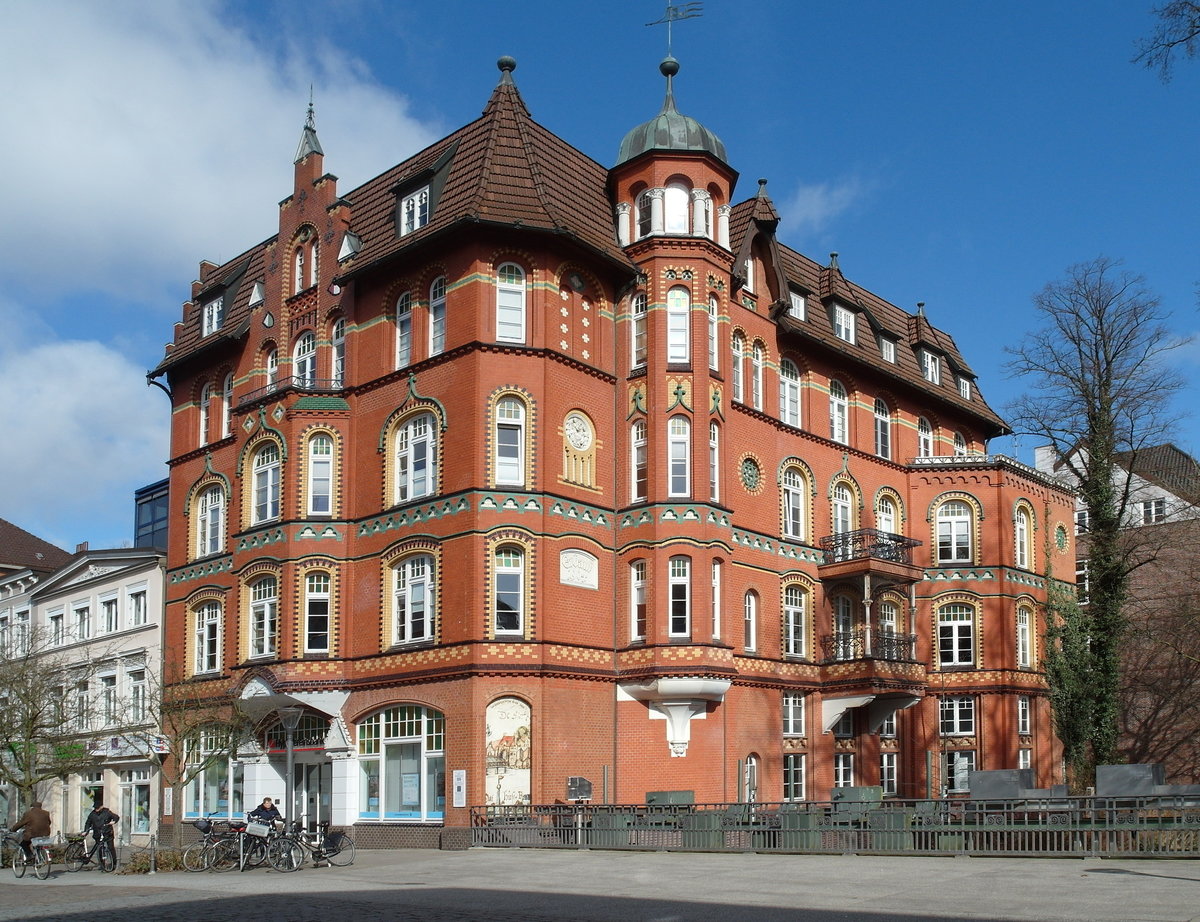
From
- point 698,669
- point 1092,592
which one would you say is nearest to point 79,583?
point 698,669

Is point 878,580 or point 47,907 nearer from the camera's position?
point 47,907

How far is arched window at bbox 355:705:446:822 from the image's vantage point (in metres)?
33.4

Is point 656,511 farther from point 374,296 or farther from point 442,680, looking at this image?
point 374,296

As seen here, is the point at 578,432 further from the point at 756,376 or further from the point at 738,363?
the point at 756,376

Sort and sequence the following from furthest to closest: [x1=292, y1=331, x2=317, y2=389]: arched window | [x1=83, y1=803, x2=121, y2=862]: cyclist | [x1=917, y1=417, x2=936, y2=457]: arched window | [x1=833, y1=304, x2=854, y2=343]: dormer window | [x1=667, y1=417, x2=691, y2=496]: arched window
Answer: [x1=917, y1=417, x2=936, y2=457]: arched window → [x1=833, y1=304, x2=854, y2=343]: dormer window → [x1=292, y1=331, x2=317, y2=389]: arched window → [x1=667, y1=417, x2=691, y2=496]: arched window → [x1=83, y1=803, x2=121, y2=862]: cyclist

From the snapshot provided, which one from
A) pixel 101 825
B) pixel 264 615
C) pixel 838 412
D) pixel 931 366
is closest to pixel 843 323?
pixel 838 412

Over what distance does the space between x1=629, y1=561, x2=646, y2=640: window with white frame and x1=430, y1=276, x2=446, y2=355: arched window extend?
24.5ft

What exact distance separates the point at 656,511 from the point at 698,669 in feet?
13.4

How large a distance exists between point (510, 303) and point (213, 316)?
45.6 ft

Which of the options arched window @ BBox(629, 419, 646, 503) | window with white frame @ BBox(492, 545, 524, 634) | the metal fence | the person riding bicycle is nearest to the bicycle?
the person riding bicycle

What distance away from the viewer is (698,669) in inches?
1342

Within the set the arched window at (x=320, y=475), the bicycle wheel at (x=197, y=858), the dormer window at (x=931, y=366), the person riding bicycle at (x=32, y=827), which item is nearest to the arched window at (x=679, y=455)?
the arched window at (x=320, y=475)

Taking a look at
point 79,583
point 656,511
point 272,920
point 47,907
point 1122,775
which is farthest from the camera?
point 79,583

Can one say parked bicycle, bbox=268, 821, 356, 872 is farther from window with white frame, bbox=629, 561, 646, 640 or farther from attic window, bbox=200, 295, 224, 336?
attic window, bbox=200, 295, 224, 336
